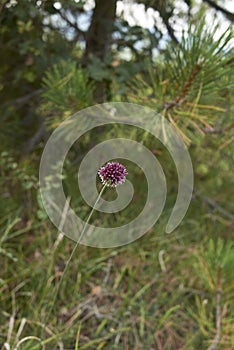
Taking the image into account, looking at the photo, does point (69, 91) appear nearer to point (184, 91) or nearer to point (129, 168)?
point (184, 91)

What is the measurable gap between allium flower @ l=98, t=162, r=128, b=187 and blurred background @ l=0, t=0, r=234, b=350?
0.34 meters

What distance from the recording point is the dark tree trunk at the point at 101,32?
1213 millimetres

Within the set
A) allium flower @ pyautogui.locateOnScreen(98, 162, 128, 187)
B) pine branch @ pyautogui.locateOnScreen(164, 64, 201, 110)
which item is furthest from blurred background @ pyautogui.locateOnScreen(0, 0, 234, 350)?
allium flower @ pyautogui.locateOnScreen(98, 162, 128, 187)

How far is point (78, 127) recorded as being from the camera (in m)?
1.11

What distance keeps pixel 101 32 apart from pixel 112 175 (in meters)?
0.81

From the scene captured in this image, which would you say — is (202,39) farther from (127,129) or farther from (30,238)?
(30,238)

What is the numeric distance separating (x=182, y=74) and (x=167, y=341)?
0.60 metres

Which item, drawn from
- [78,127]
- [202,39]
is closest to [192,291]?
[78,127]

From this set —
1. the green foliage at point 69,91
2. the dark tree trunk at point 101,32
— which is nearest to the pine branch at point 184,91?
the green foliage at point 69,91

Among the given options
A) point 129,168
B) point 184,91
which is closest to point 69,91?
point 184,91

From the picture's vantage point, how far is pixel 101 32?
1293 mm

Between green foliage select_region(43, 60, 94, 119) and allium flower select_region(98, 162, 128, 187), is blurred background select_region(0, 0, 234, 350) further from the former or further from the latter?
allium flower select_region(98, 162, 128, 187)

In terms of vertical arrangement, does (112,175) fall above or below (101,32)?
below

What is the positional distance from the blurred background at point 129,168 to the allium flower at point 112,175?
0.34 metres
